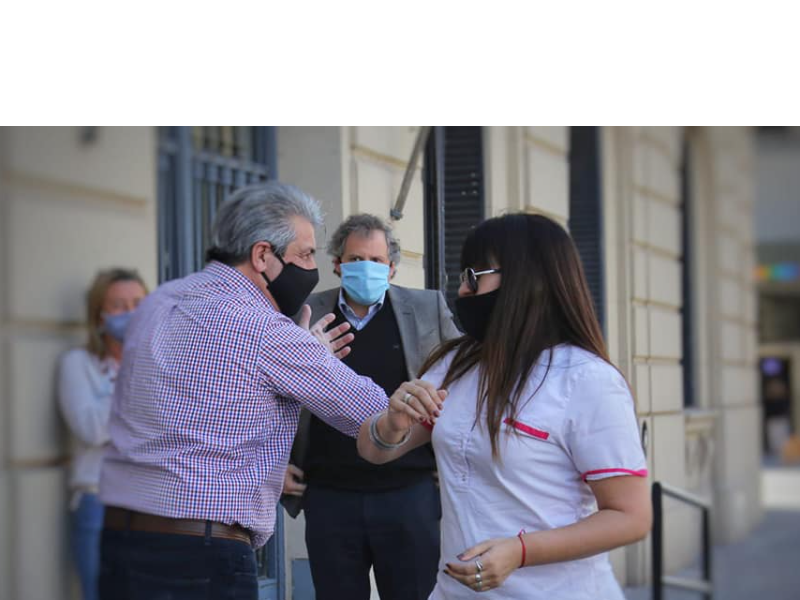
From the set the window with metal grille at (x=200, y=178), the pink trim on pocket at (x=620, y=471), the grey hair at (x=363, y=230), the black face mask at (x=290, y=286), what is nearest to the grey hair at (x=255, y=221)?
the black face mask at (x=290, y=286)

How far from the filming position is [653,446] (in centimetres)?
395

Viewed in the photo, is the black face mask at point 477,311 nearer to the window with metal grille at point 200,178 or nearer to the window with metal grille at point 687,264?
the window with metal grille at point 200,178

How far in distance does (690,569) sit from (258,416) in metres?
4.92

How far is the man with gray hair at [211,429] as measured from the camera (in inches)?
86.5

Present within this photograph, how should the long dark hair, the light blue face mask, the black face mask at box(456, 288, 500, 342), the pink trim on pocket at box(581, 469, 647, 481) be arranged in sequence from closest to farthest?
the pink trim on pocket at box(581, 469, 647, 481)
the long dark hair
the black face mask at box(456, 288, 500, 342)
the light blue face mask

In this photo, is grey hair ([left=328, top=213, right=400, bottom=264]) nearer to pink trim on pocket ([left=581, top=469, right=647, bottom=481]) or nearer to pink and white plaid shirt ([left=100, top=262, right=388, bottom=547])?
pink and white plaid shirt ([left=100, top=262, right=388, bottom=547])

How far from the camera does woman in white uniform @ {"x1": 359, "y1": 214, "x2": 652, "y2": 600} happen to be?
1976mm

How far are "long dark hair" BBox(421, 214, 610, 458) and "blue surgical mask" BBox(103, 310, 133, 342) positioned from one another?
1102 mm

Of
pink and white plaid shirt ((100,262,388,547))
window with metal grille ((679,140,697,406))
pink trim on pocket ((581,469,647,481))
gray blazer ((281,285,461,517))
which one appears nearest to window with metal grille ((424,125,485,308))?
gray blazer ((281,285,461,517))

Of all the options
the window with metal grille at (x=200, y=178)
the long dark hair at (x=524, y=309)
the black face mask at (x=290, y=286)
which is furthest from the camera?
the window with metal grille at (x=200, y=178)

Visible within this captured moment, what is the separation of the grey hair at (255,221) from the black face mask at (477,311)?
1.61 feet

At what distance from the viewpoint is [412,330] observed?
2787 mm

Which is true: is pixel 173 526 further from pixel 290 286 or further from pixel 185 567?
pixel 290 286
